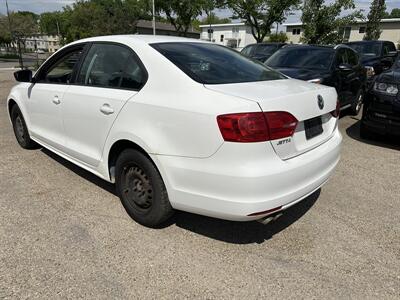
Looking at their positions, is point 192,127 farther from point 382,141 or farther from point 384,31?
point 384,31

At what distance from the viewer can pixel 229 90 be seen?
2541 mm

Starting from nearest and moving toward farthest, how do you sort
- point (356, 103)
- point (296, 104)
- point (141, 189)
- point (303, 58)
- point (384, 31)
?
point (296, 104) < point (141, 189) < point (303, 58) < point (356, 103) < point (384, 31)

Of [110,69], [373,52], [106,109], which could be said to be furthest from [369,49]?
[106,109]

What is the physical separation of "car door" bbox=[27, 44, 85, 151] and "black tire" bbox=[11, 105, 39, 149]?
1.84 ft

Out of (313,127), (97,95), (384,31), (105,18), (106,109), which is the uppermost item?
(105,18)

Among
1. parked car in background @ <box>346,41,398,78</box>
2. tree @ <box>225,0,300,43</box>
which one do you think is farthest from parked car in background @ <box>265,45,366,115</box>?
tree @ <box>225,0,300,43</box>

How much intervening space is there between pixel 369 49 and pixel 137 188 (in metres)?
12.1

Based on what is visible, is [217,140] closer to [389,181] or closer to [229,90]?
[229,90]

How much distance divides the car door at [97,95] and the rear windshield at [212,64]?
34cm

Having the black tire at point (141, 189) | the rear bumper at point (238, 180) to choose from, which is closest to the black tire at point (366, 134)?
the rear bumper at point (238, 180)

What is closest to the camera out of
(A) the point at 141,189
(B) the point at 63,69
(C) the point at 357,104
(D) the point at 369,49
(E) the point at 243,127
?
(E) the point at 243,127

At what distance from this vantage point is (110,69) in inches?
128

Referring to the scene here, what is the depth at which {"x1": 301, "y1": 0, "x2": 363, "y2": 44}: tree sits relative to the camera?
20.9m

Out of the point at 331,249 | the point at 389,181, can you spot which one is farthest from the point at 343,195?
the point at 331,249
